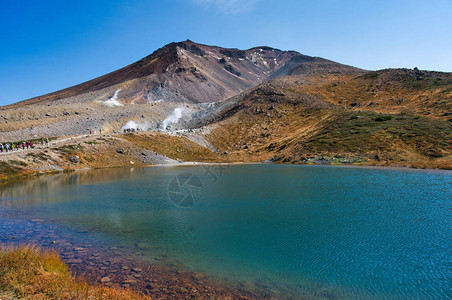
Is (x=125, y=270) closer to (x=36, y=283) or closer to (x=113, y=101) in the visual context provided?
(x=36, y=283)

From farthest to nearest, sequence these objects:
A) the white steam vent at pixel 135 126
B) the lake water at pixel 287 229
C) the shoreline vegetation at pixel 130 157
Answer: the white steam vent at pixel 135 126 → the shoreline vegetation at pixel 130 157 → the lake water at pixel 287 229

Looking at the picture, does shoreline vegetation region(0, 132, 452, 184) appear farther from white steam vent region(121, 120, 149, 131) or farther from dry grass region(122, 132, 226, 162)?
white steam vent region(121, 120, 149, 131)

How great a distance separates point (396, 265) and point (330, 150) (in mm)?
61752

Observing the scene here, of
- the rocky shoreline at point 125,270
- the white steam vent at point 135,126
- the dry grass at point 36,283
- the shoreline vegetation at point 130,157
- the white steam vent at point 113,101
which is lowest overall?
the rocky shoreline at point 125,270

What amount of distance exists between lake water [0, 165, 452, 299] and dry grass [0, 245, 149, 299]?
5.01 meters

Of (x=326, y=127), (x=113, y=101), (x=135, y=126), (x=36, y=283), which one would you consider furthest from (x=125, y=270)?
(x=113, y=101)

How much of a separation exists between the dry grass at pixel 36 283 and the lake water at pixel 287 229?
16.4 ft

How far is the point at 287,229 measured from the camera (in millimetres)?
18984

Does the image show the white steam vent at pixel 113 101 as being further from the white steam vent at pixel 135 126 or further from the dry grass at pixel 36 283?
the dry grass at pixel 36 283

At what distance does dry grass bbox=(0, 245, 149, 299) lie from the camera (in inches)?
344

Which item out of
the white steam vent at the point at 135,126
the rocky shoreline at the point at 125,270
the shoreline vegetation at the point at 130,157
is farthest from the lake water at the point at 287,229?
the white steam vent at the point at 135,126

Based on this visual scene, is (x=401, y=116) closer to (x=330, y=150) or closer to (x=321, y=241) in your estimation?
(x=330, y=150)

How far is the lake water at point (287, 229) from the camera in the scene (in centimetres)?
1253

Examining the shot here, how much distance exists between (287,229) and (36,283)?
48.8ft
